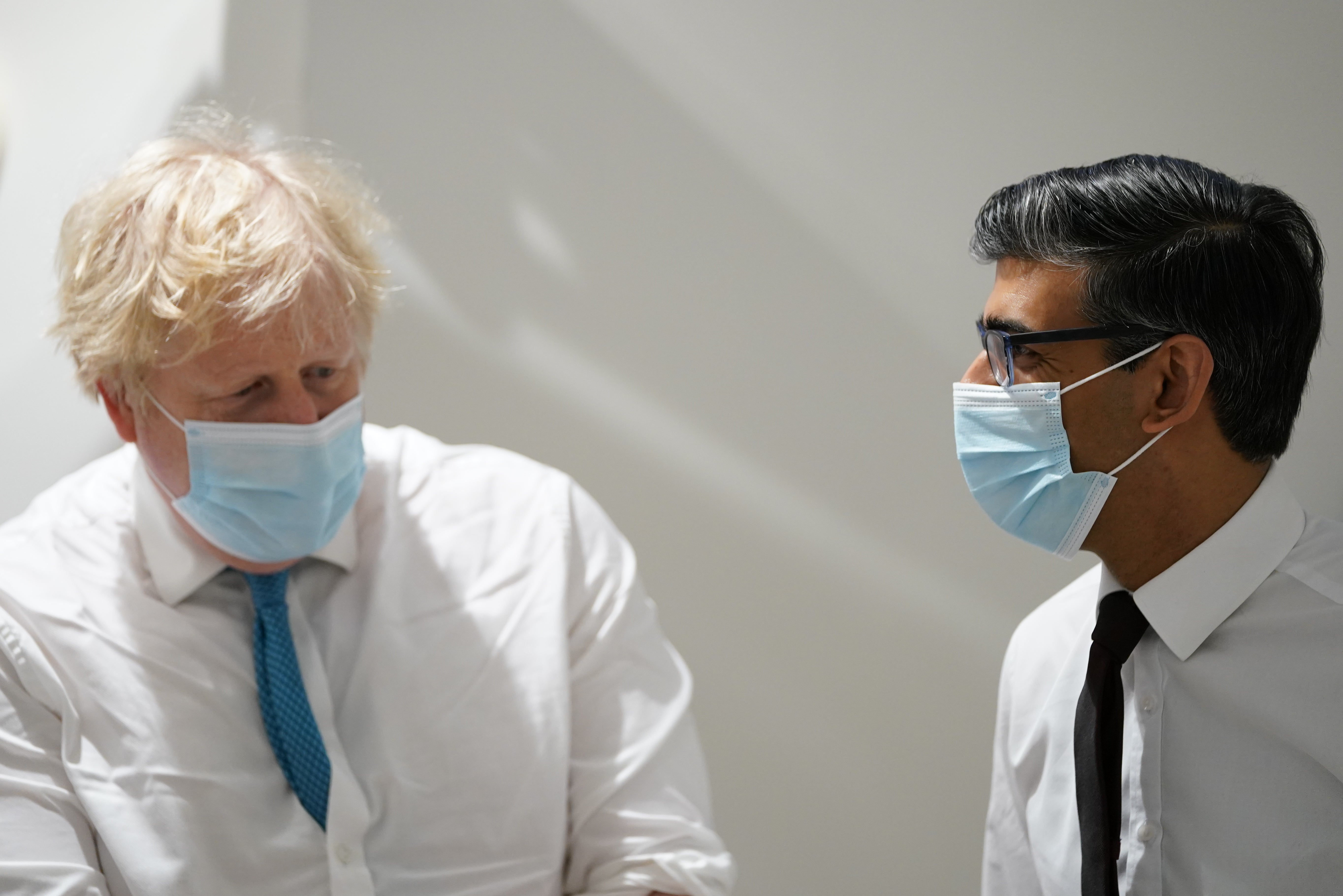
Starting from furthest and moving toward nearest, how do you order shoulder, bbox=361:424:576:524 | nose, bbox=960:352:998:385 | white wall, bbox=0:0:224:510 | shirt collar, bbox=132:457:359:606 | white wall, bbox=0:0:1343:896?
white wall, bbox=0:0:1343:896
white wall, bbox=0:0:224:510
shoulder, bbox=361:424:576:524
shirt collar, bbox=132:457:359:606
nose, bbox=960:352:998:385

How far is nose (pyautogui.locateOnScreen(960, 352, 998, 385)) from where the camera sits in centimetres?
165

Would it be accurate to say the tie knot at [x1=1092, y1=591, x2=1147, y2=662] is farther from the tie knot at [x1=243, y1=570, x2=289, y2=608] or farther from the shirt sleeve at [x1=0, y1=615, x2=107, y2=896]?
the shirt sleeve at [x1=0, y1=615, x2=107, y2=896]

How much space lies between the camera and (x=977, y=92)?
2.39 m

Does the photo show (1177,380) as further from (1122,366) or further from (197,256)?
(197,256)

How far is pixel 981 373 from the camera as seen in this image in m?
1.66

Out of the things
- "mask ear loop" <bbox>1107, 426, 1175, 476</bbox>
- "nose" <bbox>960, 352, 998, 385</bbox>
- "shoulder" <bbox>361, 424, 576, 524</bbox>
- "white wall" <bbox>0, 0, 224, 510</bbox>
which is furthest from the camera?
"white wall" <bbox>0, 0, 224, 510</bbox>

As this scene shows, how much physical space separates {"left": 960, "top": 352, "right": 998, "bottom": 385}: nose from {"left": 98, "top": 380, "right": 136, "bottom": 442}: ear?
1.30 meters

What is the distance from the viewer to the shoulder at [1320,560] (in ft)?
4.83

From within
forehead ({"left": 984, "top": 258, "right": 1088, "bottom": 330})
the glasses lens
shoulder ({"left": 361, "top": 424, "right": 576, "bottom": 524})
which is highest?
forehead ({"left": 984, "top": 258, "right": 1088, "bottom": 330})

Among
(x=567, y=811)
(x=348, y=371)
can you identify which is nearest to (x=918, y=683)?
(x=567, y=811)

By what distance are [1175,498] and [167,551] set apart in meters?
1.50

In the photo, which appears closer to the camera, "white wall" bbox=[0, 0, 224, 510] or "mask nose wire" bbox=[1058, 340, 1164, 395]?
"mask nose wire" bbox=[1058, 340, 1164, 395]

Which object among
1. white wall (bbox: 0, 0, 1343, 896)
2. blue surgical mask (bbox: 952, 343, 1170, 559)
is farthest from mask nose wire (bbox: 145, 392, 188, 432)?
blue surgical mask (bbox: 952, 343, 1170, 559)

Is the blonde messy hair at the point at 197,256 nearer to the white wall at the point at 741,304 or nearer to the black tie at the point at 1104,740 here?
the white wall at the point at 741,304
